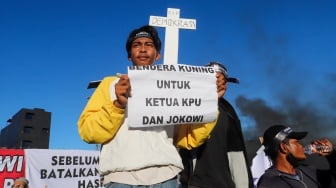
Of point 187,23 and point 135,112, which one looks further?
point 187,23

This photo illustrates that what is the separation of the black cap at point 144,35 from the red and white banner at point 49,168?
850 centimetres

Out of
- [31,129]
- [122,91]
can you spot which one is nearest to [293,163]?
[122,91]

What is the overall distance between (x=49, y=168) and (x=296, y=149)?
823cm

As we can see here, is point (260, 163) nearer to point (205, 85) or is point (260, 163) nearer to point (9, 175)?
point (9, 175)

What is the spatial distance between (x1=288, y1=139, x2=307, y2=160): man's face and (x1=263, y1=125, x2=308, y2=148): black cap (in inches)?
2.2

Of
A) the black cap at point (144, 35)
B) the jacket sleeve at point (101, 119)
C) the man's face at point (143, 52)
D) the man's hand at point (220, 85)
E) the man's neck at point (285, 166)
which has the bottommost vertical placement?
the man's neck at point (285, 166)

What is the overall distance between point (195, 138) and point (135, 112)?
55cm

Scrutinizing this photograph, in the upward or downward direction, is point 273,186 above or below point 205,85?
below

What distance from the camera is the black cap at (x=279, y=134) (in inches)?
189

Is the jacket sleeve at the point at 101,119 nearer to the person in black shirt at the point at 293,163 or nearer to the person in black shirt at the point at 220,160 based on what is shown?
the person in black shirt at the point at 220,160

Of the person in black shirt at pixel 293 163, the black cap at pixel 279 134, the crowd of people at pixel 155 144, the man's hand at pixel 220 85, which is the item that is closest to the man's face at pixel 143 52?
the crowd of people at pixel 155 144

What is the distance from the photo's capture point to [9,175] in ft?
36.2

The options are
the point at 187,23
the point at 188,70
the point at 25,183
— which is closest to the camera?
the point at 188,70

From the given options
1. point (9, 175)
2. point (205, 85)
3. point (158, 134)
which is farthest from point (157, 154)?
point (9, 175)
